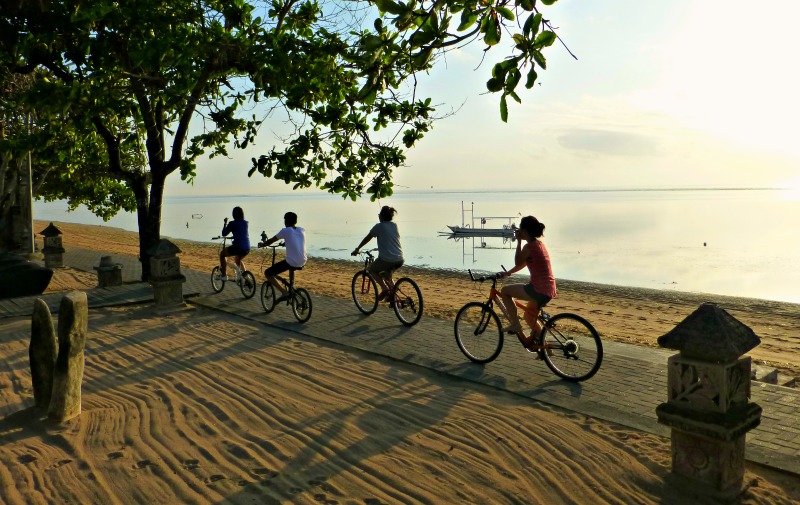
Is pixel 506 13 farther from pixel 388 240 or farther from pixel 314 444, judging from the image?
pixel 388 240

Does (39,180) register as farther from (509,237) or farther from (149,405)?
(509,237)

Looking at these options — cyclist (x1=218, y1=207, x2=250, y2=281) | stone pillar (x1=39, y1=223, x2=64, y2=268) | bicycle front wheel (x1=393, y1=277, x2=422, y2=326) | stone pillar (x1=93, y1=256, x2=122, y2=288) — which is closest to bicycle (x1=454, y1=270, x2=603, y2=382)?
bicycle front wheel (x1=393, y1=277, x2=422, y2=326)

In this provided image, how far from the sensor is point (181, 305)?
11.9 m

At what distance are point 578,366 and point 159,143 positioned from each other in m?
11.5

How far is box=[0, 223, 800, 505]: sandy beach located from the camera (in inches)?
169

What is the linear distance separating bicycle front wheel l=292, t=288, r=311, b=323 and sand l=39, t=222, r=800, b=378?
144 inches

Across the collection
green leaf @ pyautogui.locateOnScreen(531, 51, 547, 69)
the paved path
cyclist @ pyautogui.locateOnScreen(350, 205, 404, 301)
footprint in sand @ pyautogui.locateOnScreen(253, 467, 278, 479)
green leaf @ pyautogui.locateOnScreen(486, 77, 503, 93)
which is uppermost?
green leaf @ pyautogui.locateOnScreen(531, 51, 547, 69)

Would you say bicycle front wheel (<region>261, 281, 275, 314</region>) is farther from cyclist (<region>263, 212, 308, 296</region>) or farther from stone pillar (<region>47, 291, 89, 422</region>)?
stone pillar (<region>47, 291, 89, 422</region>)

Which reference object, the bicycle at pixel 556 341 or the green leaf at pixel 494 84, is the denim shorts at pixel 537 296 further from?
the green leaf at pixel 494 84

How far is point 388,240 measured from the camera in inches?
391

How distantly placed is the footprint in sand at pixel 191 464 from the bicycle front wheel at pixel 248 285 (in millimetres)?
7941

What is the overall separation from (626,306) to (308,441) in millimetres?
17231

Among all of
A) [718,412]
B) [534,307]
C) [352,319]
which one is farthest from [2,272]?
[718,412]

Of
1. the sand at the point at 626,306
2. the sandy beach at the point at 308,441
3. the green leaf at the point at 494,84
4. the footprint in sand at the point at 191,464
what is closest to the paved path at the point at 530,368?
Result: the sandy beach at the point at 308,441
